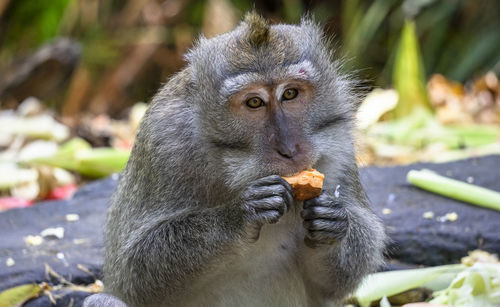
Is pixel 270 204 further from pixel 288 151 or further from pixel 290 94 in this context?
pixel 290 94

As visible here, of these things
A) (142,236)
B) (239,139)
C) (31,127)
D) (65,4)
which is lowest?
(142,236)

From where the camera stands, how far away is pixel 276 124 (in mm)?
3545

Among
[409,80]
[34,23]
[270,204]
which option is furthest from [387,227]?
[34,23]

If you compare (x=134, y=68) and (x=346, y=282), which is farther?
(x=134, y=68)

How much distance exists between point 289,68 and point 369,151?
5.23 meters

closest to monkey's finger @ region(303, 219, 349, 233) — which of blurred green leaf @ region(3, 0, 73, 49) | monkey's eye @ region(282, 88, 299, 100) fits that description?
monkey's eye @ region(282, 88, 299, 100)

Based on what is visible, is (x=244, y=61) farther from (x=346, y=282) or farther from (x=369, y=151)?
(x=369, y=151)

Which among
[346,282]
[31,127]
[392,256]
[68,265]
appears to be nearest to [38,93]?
[31,127]

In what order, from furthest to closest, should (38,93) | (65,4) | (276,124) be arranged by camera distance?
1. (65,4)
2. (38,93)
3. (276,124)

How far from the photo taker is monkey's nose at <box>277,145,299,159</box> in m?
3.50

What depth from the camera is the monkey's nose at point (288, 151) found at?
3502mm

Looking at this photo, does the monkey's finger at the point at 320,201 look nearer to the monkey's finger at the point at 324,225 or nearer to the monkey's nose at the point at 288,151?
the monkey's finger at the point at 324,225

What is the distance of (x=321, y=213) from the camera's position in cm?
365

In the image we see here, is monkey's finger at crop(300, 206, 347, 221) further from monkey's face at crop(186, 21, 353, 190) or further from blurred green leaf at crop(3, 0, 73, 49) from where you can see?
blurred green leaf at crop(3, 0, 73, 49)
